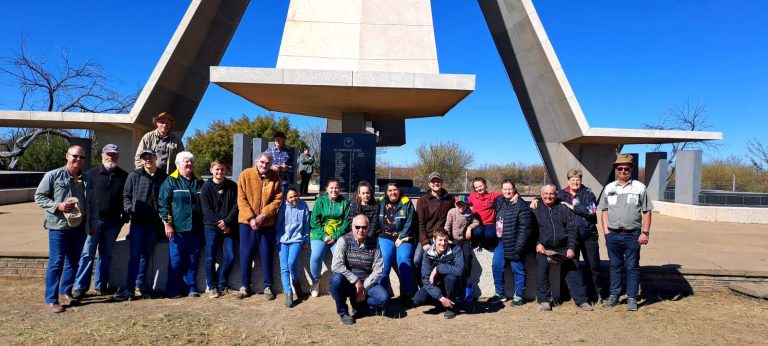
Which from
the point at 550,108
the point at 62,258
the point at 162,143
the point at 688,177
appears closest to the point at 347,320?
the point at 62,258

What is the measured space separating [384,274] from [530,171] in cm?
2936

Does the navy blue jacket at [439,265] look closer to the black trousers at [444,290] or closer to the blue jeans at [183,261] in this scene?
the black trousers at [444,290]

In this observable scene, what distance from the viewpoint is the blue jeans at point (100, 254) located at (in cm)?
508

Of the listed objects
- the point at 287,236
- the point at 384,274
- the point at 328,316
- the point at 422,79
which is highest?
the point at 422,79

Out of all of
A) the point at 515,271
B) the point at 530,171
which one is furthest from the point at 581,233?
the point at 530,171

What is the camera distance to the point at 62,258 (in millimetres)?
4812

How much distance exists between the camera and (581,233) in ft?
17.5

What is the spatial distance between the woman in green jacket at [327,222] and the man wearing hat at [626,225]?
9.78ft

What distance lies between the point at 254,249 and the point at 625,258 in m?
4.18

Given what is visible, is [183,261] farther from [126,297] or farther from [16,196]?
[16,196]

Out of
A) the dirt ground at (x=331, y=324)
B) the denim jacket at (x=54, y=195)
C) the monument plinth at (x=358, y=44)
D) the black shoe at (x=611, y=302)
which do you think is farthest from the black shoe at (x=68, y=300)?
the black shoe at (x=611, y=302)

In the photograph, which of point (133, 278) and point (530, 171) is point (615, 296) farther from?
point (530, 171)

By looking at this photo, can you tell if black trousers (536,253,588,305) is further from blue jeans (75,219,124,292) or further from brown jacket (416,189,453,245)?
blue jeans (75,219,124,292)

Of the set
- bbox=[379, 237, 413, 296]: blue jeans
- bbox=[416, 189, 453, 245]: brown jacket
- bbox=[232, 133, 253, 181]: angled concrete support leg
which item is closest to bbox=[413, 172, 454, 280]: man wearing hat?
bbox=[416, 189, 453, 245]: brown jacket
